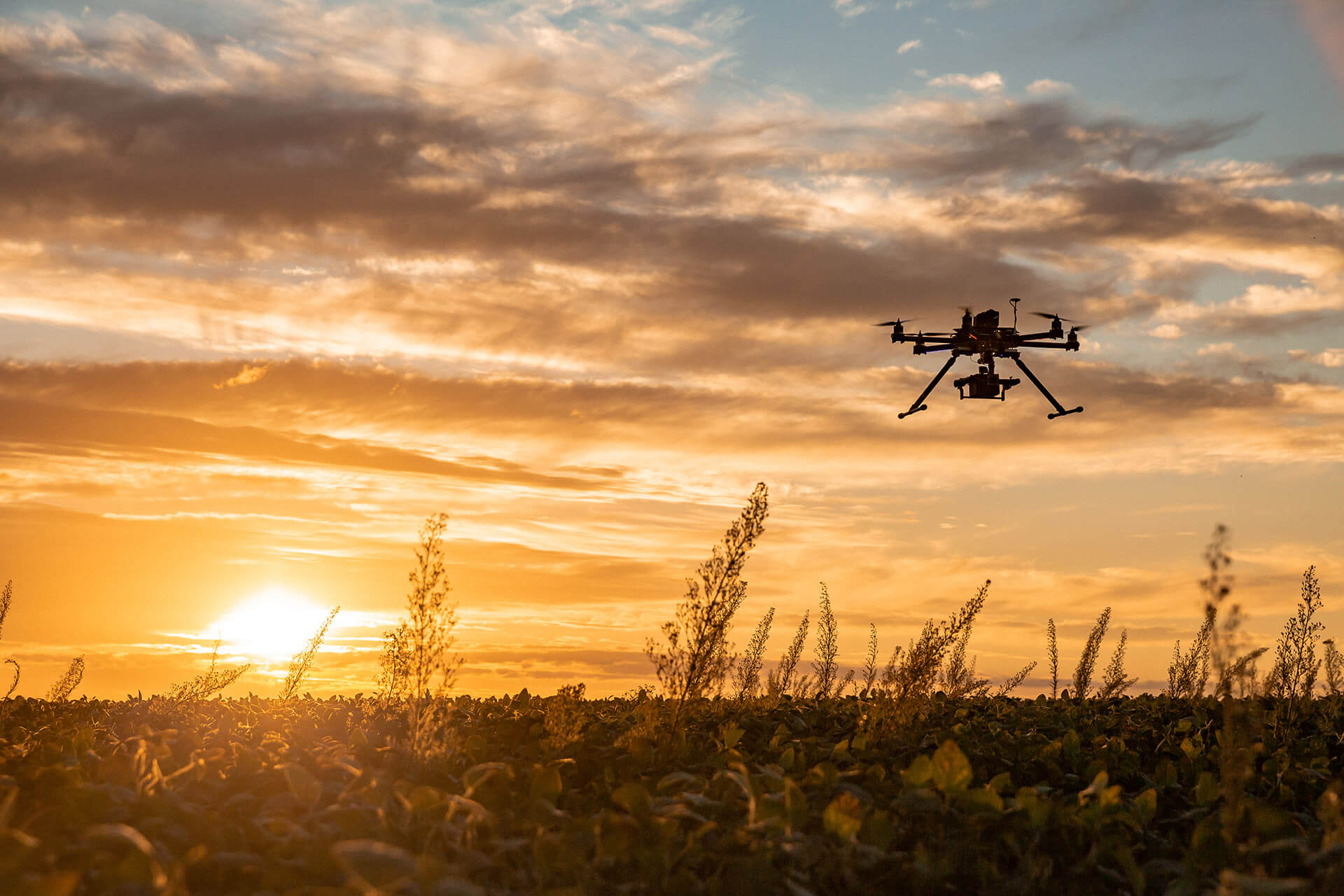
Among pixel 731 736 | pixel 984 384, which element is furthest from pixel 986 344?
pixel 731 736

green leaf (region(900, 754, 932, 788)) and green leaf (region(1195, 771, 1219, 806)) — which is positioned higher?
green leaf (region(900, 754, 932, 788))

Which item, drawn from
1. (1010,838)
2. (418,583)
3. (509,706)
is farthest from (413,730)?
(1010,838)

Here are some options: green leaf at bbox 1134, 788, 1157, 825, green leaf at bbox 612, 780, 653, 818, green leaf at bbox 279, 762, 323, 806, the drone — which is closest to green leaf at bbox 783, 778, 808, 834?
green leaf at bbox 612, 780, 653, 818

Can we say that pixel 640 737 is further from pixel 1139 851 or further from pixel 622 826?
pixel 1139 851

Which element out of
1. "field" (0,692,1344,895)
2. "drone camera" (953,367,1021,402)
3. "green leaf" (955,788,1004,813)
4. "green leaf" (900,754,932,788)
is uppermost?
"drone camera" (953,367,1021,402)

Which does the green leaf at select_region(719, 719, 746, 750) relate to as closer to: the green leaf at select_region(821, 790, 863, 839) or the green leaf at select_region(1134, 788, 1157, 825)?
the green leaf at select_region(821, 790, 863, 839)

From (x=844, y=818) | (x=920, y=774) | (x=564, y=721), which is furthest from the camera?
(x=564, y=721)

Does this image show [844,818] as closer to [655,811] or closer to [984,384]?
[655,811]

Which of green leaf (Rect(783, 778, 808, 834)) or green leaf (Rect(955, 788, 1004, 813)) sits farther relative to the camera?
green leaf (Rect(955, 788, 1004, 813))
